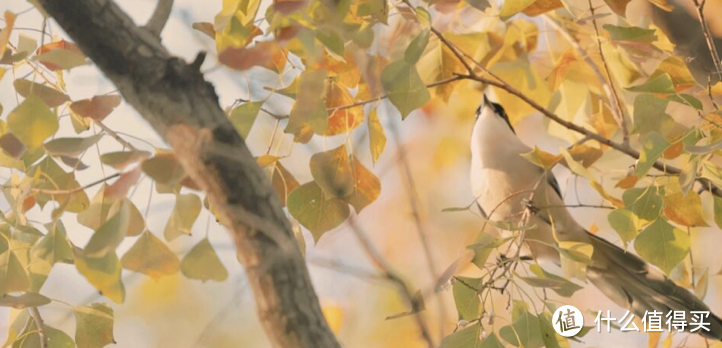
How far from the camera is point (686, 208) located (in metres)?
1.05

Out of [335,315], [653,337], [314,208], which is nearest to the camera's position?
[314,208]

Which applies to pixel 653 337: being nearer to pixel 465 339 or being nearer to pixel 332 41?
pixel 465 339

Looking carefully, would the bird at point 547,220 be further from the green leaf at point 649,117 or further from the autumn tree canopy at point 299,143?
the green leaf at point 649,117

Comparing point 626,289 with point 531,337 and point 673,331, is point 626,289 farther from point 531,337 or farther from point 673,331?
point 531,337

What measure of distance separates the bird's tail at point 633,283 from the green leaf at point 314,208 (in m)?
0.56

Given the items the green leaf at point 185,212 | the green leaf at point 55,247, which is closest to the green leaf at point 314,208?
the green leaf at point 185,212

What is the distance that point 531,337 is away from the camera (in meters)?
0.91

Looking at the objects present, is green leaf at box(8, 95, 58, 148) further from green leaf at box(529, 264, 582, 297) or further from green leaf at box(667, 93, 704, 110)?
green leaf at box(667, 93, 704, 110)

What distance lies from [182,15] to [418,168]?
1262mm

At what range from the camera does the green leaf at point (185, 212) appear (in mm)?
864

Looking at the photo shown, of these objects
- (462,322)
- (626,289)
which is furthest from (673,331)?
(462,322)

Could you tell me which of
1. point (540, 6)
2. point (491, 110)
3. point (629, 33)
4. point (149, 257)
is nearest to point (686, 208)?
point (629, 33)

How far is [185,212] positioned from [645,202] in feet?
1.71

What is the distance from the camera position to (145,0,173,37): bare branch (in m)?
0.77
